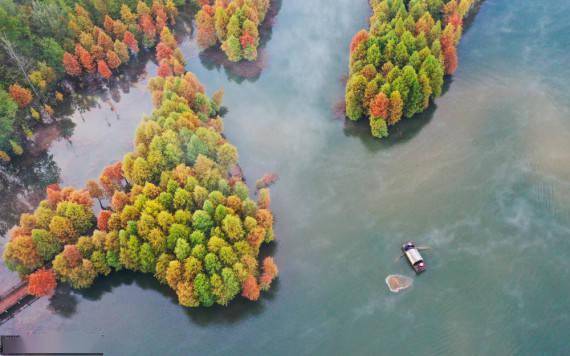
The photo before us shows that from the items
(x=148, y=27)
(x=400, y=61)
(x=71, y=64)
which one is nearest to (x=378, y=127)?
(x=400, y=61)

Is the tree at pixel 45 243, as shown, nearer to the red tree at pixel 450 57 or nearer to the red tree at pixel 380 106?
the red tree at pixel 380 106

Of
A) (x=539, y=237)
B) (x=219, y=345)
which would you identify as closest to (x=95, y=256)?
(x=219, y=345)

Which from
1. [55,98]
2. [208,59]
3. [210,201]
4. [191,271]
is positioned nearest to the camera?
[191,271]

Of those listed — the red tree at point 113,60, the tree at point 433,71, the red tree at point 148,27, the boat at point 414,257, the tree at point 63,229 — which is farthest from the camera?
the red tree at point 148,27

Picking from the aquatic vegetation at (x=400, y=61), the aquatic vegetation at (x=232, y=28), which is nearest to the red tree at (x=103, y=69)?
the aquatic vegetation at (x=232, y=28)

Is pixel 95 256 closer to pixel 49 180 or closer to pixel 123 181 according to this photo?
pixel 123 181

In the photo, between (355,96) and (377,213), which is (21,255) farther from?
(355,96)
